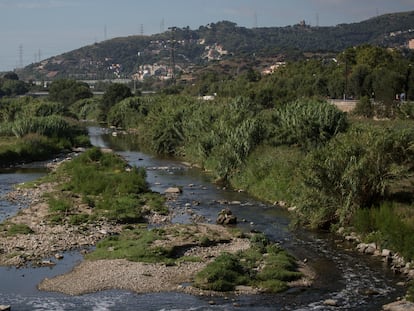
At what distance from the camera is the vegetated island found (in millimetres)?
22922

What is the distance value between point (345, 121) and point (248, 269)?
21379 mm

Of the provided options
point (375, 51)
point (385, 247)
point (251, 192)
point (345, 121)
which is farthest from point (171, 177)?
point (375, 51)

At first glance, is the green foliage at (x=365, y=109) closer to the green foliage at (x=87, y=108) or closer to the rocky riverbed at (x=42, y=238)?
the rocky riverbed at (x=42, y=238)

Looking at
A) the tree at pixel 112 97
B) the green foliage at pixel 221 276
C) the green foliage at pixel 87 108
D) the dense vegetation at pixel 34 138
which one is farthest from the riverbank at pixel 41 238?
the green foliage at pixel 87 108

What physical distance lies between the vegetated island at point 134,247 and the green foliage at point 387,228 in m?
3.97

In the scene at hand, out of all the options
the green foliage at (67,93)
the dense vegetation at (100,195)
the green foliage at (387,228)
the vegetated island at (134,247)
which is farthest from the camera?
the green foliage at (67,93)

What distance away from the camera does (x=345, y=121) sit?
140 ft

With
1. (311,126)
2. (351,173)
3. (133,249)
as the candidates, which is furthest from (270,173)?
(133,249)

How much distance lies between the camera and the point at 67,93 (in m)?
141

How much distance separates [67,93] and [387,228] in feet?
400

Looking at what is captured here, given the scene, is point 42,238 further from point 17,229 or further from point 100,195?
point 100,195

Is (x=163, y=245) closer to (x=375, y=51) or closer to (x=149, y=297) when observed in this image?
(x=149, y=297)

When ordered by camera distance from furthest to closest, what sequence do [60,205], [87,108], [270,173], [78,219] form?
[87,108] < [270,173] < [60,205] < [78,219]

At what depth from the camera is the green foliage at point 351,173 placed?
2905 centimetres
